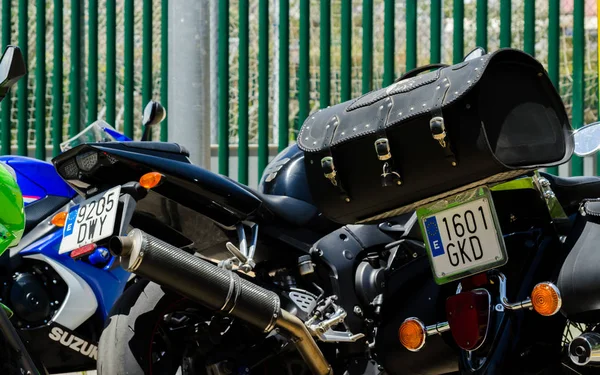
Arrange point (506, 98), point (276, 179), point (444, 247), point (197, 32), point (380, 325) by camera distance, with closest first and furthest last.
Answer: point (506, 98) < point (444, 247) < point (380, 325) < point (276, 179) < point (197, 32)

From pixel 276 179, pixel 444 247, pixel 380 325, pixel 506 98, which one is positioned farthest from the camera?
pixel 276 179

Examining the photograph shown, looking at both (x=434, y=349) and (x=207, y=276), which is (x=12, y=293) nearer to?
(x=207, y=276)

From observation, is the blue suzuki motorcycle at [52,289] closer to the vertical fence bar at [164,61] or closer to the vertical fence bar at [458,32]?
the vertical fence bar at [164,61]

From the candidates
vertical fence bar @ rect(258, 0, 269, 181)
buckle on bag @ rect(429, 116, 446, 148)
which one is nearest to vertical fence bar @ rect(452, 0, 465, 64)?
vertical fence bar @ rect(258, 0, 269, 181)

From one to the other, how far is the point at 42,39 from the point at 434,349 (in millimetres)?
5472

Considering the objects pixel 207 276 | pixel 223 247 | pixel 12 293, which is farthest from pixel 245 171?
pixel 207 276

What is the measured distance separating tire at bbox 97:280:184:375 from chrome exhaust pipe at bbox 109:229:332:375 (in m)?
0.42

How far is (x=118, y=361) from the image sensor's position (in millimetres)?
3859

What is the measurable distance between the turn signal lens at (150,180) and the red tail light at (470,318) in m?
1.06

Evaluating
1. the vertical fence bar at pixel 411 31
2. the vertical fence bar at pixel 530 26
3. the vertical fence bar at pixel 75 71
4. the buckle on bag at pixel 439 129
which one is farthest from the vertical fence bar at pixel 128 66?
the buckle on bag at pixel 439 129

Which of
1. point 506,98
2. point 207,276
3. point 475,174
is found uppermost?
point 506,98

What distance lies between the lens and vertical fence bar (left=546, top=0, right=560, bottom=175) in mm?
7930

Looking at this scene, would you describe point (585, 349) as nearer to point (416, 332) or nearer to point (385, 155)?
point (416, 332)

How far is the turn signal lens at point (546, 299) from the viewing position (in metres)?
3.38
